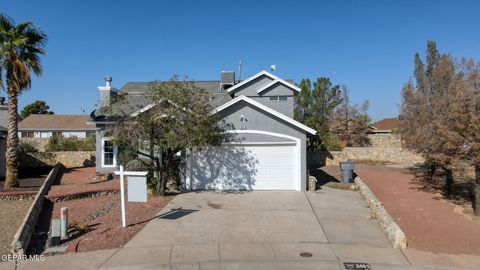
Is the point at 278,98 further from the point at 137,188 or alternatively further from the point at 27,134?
the point at 27,134

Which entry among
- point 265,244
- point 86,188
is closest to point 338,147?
point 86,188

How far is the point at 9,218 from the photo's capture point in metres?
13.1

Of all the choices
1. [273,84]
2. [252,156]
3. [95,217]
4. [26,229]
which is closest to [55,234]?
[26,229]

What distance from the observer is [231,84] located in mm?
27016

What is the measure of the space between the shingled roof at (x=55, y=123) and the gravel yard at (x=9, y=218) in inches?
1245

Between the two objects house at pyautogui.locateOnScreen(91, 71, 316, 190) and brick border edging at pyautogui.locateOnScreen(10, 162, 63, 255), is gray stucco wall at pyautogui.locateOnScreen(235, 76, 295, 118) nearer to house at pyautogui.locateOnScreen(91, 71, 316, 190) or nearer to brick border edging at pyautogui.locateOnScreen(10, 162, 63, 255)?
house at pyautogui.locateOnScreen(91, 71, 316, 190)

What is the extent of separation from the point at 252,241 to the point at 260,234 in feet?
2.26

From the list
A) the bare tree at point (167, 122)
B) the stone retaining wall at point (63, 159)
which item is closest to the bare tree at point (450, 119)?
the bare tree at point (167, 122)

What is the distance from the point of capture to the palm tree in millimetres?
17328

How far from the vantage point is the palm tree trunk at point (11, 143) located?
17.5 meters

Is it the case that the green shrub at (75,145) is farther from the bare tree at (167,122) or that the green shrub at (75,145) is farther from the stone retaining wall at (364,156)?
the stone retaining wall at (364,156)

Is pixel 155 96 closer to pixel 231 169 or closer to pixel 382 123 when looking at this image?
pixel 231 169

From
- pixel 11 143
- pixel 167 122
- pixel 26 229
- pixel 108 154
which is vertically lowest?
pixel 26 229

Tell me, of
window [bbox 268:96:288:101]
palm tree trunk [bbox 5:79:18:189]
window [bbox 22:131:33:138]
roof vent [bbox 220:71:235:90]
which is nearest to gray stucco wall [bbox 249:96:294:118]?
window [bbox 268:96:288:101]
